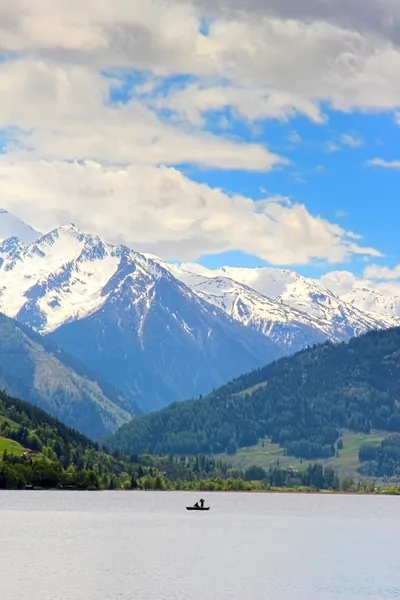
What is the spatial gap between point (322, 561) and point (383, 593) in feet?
132

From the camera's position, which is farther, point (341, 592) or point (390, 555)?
point (390, 555)

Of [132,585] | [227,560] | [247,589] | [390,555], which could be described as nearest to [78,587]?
[132,585]

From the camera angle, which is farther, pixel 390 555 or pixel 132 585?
pixel 390 555

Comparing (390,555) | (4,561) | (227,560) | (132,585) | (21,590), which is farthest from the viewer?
(390,555)

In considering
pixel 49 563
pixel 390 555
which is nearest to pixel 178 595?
pixel 49 563

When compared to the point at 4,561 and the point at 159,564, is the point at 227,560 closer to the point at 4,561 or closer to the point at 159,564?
the point at 159,564

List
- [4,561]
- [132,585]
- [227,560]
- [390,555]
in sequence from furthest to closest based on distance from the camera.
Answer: [390,555], [227,560], [4,561], [132,585]

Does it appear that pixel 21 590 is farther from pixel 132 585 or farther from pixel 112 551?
pixel 112 551

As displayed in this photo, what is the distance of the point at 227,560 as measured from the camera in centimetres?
17812

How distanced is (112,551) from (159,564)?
64.2 ft

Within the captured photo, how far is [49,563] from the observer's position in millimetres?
160250

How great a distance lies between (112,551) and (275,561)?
85.6 feet

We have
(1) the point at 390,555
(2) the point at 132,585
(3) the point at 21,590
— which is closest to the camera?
(3) the point at 21,590

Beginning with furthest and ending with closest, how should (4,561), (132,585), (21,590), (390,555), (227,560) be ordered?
(390,555)
(227,560)
(4,561)
(132,585)
(21,590)
